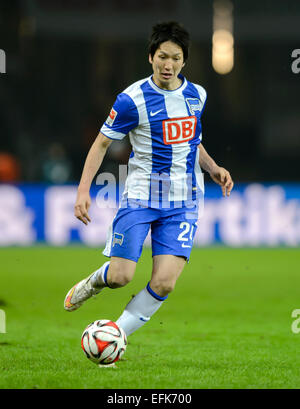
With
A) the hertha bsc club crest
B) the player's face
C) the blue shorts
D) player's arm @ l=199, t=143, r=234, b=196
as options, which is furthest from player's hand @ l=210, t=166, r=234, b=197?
the player's face

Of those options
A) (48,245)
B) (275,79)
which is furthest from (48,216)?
(275,79)

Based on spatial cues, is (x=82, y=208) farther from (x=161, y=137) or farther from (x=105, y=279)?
(x=161, y=137)

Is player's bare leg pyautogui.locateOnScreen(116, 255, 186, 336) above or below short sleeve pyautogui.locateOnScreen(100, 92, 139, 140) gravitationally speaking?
below

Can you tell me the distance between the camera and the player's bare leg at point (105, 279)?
5441 mm

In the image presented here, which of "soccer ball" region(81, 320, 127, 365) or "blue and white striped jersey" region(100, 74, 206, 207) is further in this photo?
"blue and white striped jersey" region(100, 74, 206, 207)

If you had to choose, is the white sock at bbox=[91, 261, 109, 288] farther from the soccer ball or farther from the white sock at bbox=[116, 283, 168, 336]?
the soccer ball

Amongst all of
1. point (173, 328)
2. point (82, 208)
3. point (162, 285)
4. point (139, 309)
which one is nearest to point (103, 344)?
point (139, 309)

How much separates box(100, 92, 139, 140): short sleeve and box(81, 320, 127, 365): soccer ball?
1299 mm

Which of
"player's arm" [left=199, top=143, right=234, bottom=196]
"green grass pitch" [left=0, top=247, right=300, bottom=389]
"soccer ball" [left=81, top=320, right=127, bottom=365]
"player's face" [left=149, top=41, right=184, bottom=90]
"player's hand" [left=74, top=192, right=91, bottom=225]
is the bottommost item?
"green grass pitch" [left=0, top=247, right=300, bottom=389]

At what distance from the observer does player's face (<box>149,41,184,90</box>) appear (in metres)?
5.41

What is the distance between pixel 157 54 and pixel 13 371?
2280mm

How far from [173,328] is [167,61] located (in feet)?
9.20

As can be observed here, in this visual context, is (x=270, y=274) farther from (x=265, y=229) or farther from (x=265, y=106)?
(x=265, y=106)

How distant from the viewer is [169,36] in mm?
5438
